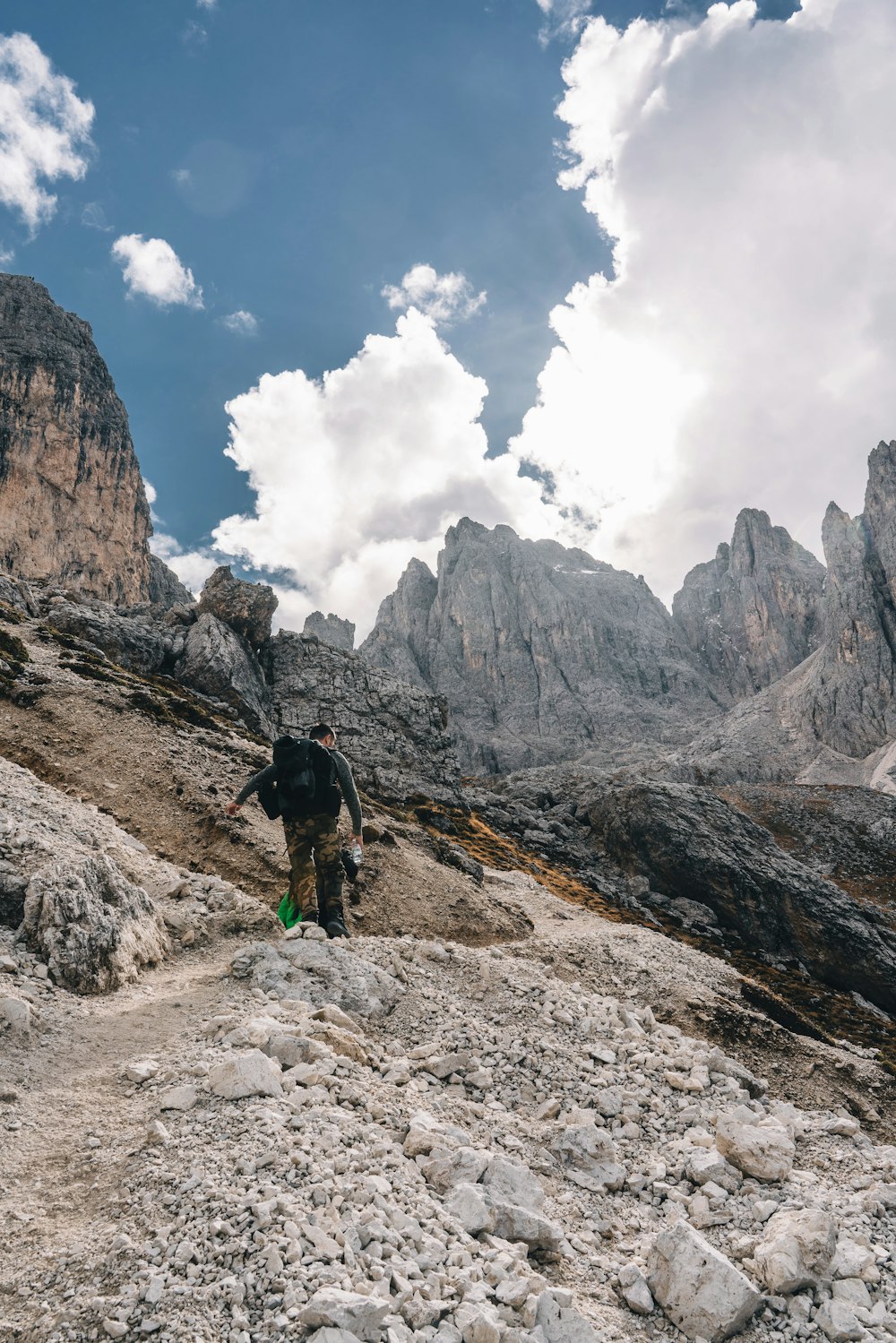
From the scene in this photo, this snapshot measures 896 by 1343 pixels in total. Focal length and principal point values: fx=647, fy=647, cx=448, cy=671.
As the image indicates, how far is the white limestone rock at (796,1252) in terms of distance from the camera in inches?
177

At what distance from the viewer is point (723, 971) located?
18.9 m

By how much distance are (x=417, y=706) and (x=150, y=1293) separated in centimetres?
5121

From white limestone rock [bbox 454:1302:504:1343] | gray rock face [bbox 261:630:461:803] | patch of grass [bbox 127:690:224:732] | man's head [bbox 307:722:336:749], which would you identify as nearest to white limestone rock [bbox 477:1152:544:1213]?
white limestone rock [bbox 454:1302:504:1343]

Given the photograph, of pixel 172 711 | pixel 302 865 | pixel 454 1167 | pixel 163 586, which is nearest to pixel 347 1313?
pixel 454 1167

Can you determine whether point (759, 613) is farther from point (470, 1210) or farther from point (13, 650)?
point (470, 1210)

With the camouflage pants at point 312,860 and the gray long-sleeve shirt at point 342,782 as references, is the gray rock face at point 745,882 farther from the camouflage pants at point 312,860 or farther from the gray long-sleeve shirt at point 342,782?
the gray long-sleeve shirt at point 342,782

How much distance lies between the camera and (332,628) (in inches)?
7165

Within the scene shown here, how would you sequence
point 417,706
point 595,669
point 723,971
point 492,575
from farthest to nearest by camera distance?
point 492,575
point 595,669
point 417,706
point 723,971

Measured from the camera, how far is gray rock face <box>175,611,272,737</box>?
4288 centimetres

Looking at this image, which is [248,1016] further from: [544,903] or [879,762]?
[879,762]

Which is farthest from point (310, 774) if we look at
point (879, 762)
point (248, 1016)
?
point (879, 762)

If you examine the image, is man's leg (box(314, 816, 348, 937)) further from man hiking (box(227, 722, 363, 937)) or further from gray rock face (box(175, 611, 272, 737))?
gray rock face (box(175, 611, 272, 737))

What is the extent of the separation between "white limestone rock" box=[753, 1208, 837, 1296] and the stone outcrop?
10690 centimetres

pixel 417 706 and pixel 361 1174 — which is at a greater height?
pixel 417 706
